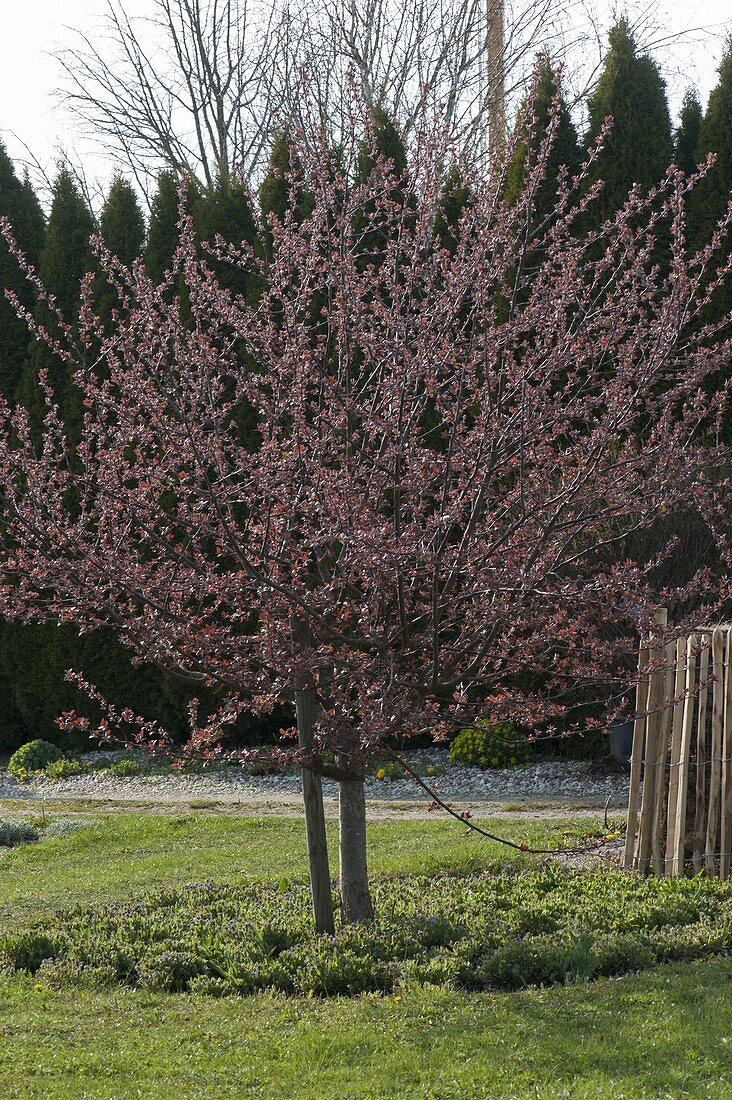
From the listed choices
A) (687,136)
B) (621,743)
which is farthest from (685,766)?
(687,136)

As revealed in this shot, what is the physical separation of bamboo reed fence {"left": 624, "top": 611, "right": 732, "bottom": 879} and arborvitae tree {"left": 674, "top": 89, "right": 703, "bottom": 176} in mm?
6715

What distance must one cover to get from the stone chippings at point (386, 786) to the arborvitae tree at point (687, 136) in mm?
5950

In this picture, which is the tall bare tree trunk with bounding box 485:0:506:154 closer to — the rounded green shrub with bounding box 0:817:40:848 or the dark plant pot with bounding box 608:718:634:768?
the dark plant pot with bounding box 608:718:634:768

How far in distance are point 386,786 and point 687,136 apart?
22.8 feet

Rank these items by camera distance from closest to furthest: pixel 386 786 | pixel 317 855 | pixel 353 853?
pixel 317 855 → pixel 353 853 → pixel 386 786

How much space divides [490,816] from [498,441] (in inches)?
171

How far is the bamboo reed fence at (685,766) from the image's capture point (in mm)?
5859

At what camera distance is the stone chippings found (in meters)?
9.14

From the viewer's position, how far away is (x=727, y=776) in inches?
229

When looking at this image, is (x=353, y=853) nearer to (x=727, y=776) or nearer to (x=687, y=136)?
(x=727, y=776)

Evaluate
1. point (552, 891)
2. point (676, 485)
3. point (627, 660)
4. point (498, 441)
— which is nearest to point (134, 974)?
point (552, 891)

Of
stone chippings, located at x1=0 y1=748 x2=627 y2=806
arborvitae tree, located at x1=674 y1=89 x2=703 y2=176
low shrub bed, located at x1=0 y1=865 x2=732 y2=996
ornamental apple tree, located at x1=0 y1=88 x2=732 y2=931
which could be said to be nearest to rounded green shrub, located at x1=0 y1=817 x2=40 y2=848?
stone chippings, located at x1=0 y1=748 x2=627 y2=806

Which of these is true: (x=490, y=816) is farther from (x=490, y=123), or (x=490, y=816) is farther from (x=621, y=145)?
(x=490, y=123)

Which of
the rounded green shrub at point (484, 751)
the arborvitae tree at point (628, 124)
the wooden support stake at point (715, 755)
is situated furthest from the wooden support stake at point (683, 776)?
the arborvitae tree at point (628, 124)
